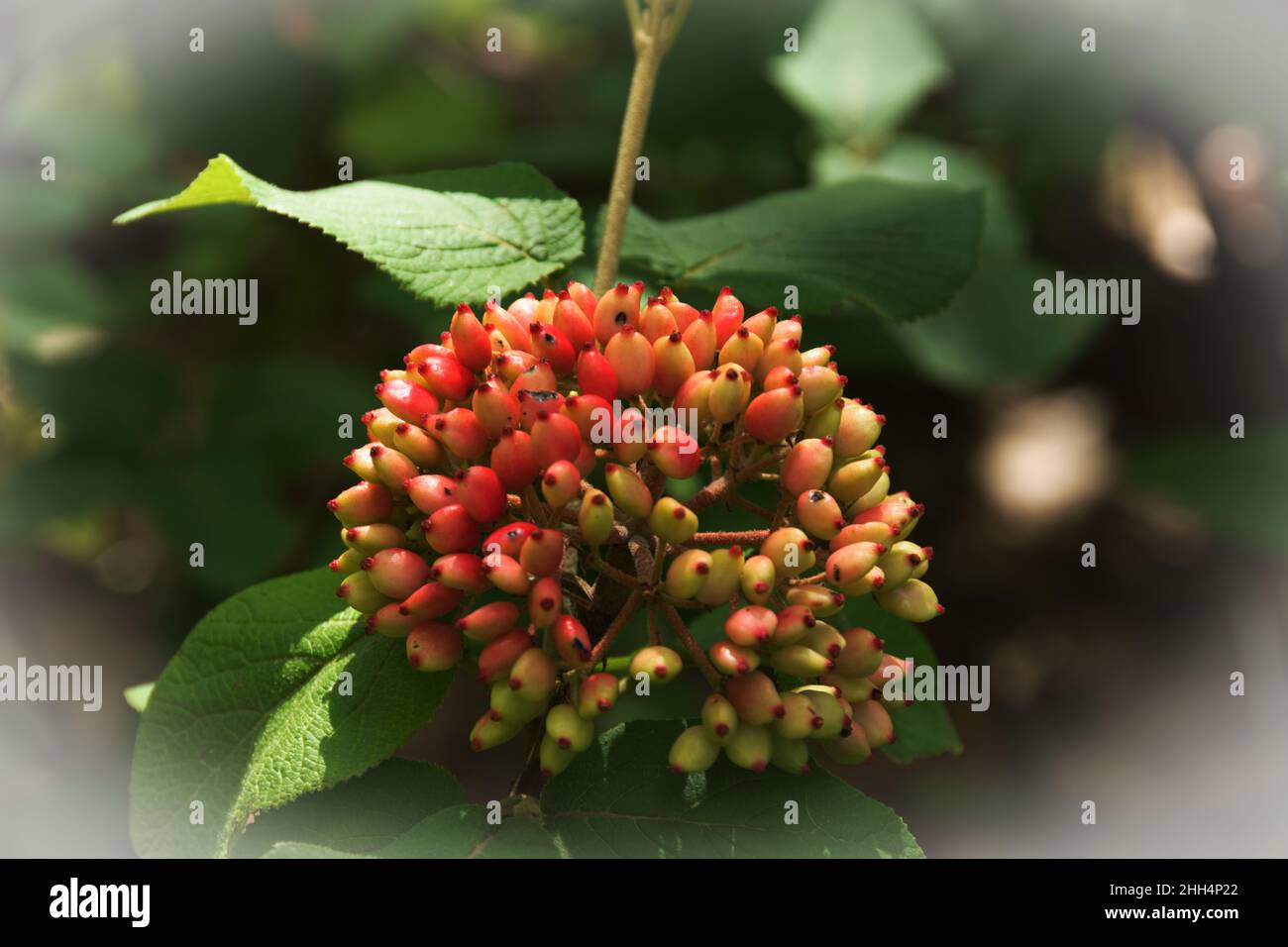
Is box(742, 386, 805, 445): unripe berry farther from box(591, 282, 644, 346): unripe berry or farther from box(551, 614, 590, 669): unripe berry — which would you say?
box(551, 614, 590, 669): unripe berry

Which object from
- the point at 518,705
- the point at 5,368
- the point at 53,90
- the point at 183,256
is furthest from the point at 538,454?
the point at 53,90

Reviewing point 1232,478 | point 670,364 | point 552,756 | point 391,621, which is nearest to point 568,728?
point 552,756

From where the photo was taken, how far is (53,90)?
19.6 feet

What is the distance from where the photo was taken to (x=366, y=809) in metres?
2.31

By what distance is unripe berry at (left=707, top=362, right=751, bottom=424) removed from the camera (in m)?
2.07

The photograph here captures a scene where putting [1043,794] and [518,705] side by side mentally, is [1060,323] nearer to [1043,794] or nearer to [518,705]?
[1043,794]

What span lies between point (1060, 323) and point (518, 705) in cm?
380

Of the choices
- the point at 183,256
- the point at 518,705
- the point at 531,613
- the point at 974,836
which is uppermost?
the point at 183,256

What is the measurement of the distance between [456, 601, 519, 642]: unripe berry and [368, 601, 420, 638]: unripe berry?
0.38ft

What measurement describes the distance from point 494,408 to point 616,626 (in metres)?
0.46

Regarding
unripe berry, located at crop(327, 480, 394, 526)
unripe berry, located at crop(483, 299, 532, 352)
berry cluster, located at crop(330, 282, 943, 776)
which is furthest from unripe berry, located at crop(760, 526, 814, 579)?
unripe berry, located at crop(327, 480, 394, 526)

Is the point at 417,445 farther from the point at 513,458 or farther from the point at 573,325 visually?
the point at 573,325

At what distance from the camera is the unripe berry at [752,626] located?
77.1 inches

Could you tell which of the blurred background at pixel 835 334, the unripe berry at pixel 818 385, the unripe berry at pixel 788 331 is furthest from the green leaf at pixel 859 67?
the unripe berry at pixel 818 385
